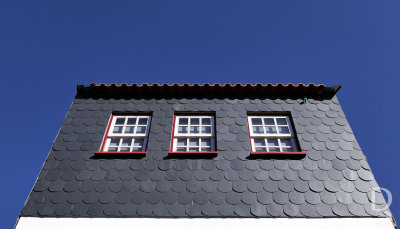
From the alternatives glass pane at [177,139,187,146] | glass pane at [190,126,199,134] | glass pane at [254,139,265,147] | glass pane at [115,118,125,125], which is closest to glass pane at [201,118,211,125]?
glass pane at [190,126,199,134]

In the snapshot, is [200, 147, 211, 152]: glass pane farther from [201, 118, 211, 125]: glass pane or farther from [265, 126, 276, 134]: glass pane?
[265, 126, 276, 134]: glass pane

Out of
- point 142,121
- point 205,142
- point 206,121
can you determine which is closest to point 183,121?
point 206,121

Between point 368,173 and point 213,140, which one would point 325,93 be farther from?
point 213,140

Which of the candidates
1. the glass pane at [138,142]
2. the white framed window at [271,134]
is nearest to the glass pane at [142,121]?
the glass pane at [138,142]

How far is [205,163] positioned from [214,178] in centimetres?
43

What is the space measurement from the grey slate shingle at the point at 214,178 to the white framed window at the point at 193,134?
234mm

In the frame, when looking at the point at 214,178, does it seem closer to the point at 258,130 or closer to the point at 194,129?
the point at 194,129

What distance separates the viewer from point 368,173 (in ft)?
19.3

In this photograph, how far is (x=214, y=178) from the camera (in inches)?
228

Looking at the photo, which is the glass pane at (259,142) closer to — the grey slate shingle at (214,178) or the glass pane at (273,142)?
the glass pane at (273,142)

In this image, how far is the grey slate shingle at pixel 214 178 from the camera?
207 inches

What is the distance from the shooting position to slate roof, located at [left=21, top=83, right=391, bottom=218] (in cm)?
527
